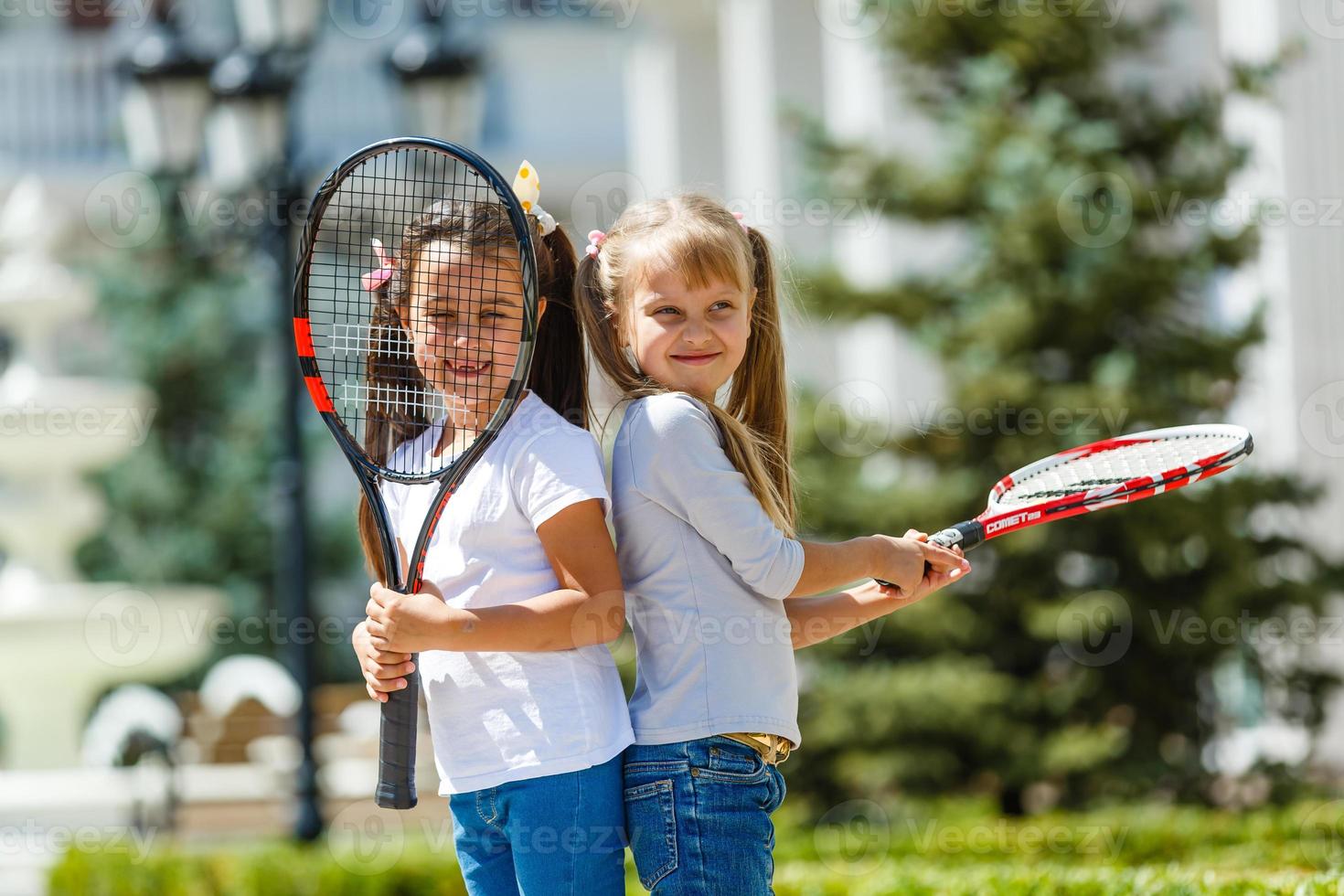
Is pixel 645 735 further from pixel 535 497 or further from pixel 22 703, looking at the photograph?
pixel 22 703

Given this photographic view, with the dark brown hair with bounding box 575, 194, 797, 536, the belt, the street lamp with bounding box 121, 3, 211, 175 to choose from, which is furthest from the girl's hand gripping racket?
the street lamp with bounding box 121, 3, 211, 175

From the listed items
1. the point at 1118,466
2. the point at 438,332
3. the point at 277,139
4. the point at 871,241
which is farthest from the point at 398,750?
the point at 871,241

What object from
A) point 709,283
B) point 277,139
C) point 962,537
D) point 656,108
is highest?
point 656,108

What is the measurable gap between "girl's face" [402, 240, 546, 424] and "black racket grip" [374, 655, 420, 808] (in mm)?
467

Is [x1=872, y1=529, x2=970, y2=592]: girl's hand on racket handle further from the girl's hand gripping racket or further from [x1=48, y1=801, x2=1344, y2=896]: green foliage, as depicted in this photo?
[x1=48, y1=801, x2=1344, y2=896]: green foliage

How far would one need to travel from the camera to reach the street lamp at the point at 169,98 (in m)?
6.05

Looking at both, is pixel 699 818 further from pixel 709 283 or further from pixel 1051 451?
pixel 1051 451

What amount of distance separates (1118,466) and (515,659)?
125 cm

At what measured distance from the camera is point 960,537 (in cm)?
261

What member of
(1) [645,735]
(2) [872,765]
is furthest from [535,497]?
(2) [872,765]

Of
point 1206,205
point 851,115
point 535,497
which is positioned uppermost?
point 851,115

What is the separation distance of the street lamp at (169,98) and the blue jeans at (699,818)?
4657 millimetres

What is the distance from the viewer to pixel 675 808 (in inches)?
87.8

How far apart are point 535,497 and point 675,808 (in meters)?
0.51
